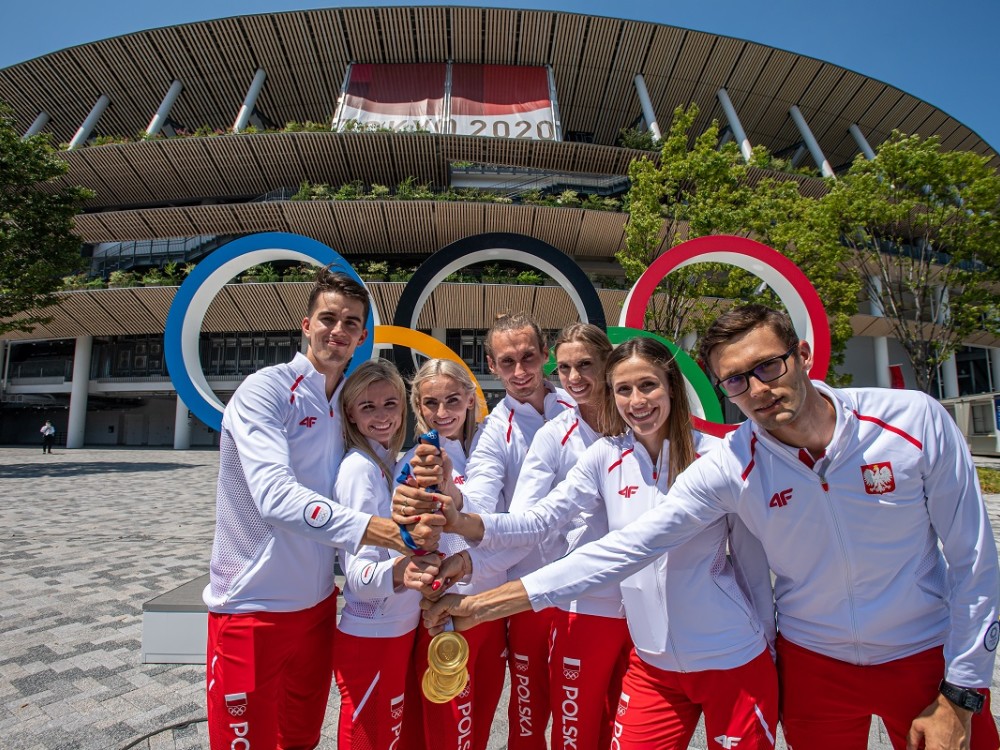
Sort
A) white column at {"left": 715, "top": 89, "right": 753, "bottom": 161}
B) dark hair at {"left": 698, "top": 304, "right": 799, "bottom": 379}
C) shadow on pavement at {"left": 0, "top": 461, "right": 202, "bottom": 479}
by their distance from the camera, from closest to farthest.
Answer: dark hair at {"left": 698, "top": 304, "right": 799, "bottom": 379} < shadow on pavement at {"left": 0, "top": 461, "right": 202, "bottom": 479} < white column at {"left": 715, "top": 89, "right": 753, "bottom": 161}

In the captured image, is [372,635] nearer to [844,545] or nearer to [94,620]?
[844,545]

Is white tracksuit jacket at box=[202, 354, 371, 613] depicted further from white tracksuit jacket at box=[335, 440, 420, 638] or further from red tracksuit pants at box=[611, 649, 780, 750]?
red tracksuit pants at box=[611, 649, 780, 750]

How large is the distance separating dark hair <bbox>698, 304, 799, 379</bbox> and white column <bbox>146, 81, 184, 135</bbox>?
115 ft

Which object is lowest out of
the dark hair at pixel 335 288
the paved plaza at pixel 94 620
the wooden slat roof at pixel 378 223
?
the paved plaza at pixel 94 620

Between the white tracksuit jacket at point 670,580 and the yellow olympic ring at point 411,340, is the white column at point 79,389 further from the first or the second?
the white tracksuit jacket at point 670,580

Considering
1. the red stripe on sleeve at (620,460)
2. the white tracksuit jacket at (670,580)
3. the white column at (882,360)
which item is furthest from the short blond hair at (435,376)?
the white column at (882,360)

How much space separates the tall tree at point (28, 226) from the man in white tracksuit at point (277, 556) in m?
21.7

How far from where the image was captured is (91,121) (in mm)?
30734

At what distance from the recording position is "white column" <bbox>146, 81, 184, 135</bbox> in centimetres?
2906

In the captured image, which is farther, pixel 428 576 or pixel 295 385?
pixel 295 385

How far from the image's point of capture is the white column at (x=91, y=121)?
98.0 ft

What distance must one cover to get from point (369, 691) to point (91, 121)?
1562 inches

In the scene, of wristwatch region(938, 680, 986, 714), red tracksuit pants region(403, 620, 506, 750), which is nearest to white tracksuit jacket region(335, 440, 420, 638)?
red tracksuit pants region(403, 620, 506, 750)

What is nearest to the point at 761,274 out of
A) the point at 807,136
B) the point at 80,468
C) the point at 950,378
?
the point at 80,468
